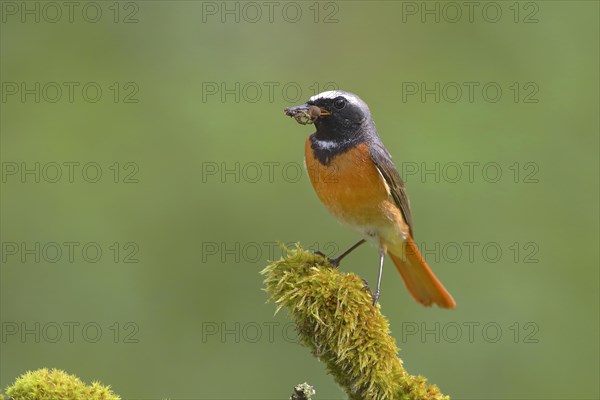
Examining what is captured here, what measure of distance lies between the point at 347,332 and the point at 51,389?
126 cm

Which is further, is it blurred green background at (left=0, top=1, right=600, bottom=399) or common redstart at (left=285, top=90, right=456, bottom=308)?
blurred green background at (left=0, top=1, right=600, bottom=399)

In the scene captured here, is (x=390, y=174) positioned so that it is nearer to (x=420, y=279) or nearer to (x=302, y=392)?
(x=420, y=279)

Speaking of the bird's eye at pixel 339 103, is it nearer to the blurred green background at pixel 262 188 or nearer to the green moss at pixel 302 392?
the blurred green background at pixel 262 188

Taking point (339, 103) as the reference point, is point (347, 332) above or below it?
below

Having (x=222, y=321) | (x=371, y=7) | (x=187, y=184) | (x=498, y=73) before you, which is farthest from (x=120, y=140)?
(x=498, y=73)

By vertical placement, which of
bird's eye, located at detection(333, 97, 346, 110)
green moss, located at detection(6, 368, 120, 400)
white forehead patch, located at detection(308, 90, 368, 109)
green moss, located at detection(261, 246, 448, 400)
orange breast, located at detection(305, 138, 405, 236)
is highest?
white forehead patch, located at detection(308, 90, 368, 109)

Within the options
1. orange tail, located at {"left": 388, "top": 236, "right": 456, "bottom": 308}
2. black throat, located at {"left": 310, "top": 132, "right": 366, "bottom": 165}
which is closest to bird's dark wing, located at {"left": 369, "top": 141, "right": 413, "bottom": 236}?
black throat, located at {"left": 310, "top": 132, "right": 366, "bottom": 165}

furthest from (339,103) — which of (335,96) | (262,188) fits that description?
(262,188)

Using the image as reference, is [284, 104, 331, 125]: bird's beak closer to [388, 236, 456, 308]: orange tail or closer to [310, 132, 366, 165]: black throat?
[310, 132, 366, 165]: black throat

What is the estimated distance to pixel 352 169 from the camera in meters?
5.26

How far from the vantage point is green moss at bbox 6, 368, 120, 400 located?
3162 millimetres

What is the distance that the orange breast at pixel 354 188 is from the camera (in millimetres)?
5266

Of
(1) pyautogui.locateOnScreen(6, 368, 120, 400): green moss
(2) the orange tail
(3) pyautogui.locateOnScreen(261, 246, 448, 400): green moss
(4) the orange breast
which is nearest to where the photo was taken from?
(1) pyautogui.locateOnScreen(6, 368, 120, 400): green moss

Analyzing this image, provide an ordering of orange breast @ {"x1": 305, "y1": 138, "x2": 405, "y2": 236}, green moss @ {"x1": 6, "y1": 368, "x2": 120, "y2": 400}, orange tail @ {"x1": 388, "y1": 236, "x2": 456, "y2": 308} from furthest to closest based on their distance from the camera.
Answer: orange tail @ {"x1": 388, "y1": 236, "x2": 456, "y2": 308}
orange breast @ {"x1": 305, "y1": 138, "x2": 405, "y2": 236}
green moss @ {"x1": 6, "y1": 368, "x2": 120, "y2": 400}
